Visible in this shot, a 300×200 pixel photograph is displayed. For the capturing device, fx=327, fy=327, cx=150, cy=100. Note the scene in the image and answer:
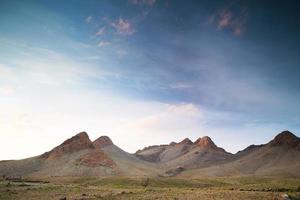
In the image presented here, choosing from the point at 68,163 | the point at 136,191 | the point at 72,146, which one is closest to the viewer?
the point at 136,191

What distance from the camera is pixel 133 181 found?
110 metres

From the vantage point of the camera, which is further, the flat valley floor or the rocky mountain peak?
the rocky mountain peak

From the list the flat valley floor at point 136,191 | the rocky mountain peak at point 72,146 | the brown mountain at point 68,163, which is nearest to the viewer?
the flat valley floor at point 136,191

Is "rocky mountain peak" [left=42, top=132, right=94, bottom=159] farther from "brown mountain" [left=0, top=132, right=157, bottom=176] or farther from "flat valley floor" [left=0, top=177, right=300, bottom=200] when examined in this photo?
"flat valley floor" [left=0, top=177, right=300, bottom=200]

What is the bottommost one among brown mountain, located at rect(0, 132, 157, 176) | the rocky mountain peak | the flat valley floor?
the flat valley floor

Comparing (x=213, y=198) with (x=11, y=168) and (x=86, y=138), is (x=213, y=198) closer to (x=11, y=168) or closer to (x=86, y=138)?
(x=11, y=168)

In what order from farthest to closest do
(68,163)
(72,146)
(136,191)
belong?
(72,146)
(68,163)
(136,191)

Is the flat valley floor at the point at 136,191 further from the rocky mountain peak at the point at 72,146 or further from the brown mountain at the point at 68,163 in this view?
the rocky mountain peak at the point at 72,146

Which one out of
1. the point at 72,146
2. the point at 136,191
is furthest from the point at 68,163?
the point at 136,191

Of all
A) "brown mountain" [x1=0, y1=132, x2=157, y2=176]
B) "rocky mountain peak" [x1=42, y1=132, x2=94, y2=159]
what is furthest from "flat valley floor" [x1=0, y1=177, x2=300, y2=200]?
"rocky mountain peak" [x1=42, y1=132, x2=94, y2=159]

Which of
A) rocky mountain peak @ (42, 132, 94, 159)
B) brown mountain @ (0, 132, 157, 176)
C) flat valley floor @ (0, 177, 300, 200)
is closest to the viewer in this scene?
flat valley floor @ (0, 177, 300, 200)

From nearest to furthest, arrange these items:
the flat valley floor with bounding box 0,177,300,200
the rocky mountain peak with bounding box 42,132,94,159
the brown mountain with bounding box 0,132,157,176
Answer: the flat valley floor with bounding box 0,177,300,200
the brown mountain with bounding box 0,132,157,176
the rocky mountain peak with bounding box 42,132,94,159

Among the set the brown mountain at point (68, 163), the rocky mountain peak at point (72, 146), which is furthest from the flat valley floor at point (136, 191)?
the rocky mountain peak at point (72, 146)

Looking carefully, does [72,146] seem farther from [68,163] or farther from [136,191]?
[136,191]
